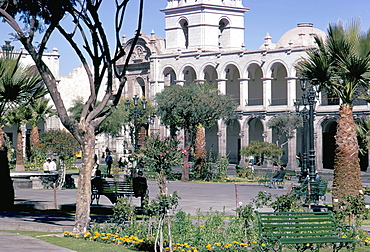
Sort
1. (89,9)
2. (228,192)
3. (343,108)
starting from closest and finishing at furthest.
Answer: (89,9), (343,108), (228,192)

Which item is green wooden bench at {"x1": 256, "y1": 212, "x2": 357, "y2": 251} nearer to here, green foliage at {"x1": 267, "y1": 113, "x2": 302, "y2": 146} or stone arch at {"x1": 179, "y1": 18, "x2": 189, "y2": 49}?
green foliage at {"x1": 267, "y1": 113, "x2": 302, "y2": 146}

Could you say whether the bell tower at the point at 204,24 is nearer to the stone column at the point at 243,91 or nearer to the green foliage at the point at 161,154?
the stone column at the point at 243,91

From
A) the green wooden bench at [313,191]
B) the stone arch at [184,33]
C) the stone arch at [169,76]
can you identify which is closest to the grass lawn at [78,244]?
the green wooden bench at [313,191]

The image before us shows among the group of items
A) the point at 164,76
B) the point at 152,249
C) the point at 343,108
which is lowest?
the point at 152,249

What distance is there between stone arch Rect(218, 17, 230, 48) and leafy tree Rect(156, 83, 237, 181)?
20.8m

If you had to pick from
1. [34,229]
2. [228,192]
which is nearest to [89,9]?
[34,229]

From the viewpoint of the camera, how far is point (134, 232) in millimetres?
10938

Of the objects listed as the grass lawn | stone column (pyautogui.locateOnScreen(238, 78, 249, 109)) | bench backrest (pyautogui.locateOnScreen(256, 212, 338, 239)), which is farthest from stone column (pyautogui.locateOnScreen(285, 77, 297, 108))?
bench backrest (pyautogui.locateOnScreen(256, 212, 338, 239))

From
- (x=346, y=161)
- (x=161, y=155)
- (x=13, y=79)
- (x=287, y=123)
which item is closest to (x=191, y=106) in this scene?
(x=287, y=123)

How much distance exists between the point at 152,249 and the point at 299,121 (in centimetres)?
3581

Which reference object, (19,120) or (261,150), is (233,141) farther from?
(19,120)

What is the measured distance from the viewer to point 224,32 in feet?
183

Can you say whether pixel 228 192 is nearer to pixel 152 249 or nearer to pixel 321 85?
pixel 321 85

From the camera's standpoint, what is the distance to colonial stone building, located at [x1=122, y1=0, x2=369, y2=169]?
47375 mm
